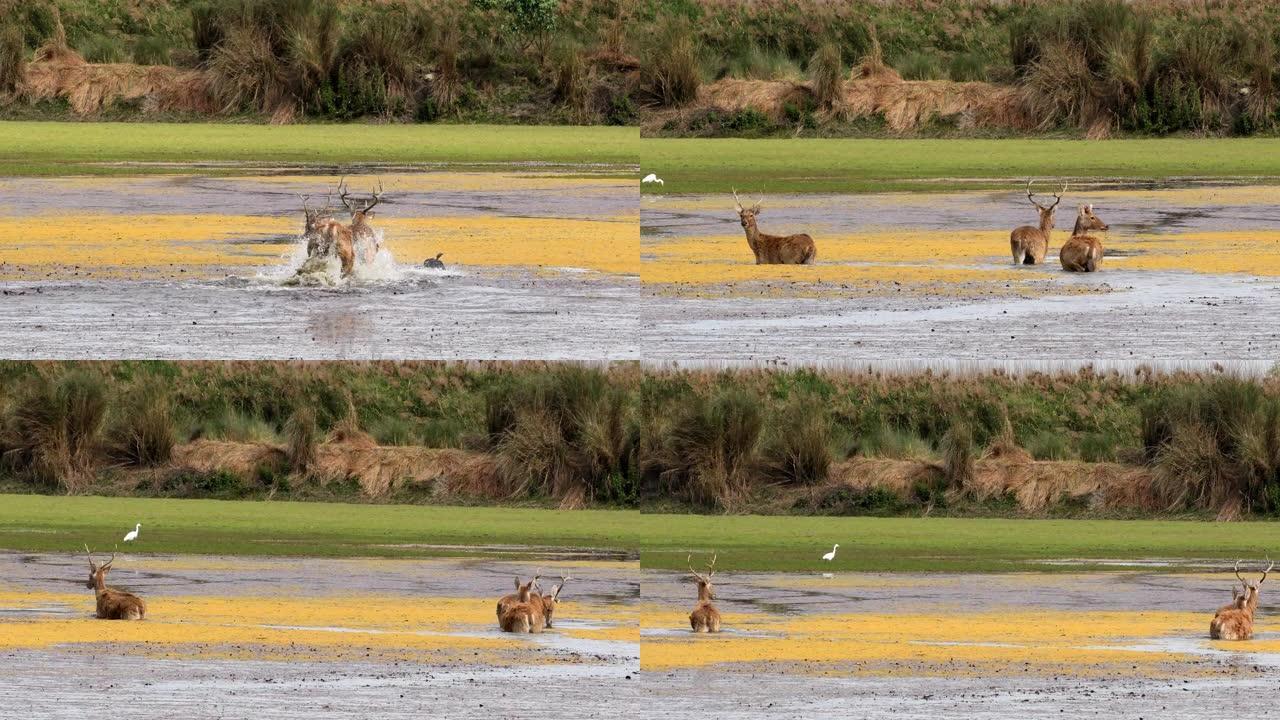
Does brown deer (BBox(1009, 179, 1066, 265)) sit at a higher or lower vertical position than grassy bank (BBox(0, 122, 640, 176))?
lower

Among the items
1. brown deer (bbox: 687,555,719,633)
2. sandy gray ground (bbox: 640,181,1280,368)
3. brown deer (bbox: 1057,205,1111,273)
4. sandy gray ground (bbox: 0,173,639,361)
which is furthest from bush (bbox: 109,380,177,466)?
brown deer (bbox: 1057,205,1111,273)

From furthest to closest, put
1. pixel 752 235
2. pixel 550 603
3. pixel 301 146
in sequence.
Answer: pixel 301 146 < pixel 752 235 < pixel 550 603

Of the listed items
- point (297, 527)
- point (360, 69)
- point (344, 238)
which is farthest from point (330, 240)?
point (360, 69)

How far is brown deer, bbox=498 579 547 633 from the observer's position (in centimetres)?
2448

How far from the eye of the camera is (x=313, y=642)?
24656 millimetres

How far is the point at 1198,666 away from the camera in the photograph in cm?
2325

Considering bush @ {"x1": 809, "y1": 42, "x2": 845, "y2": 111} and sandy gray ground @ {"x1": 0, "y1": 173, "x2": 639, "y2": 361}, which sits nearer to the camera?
sandy gray ground @ {"x1": 0, "y1": 173, "x2": 639, "y2": 361}

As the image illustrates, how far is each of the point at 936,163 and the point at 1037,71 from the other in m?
1.61

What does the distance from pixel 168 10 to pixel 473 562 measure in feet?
35.9

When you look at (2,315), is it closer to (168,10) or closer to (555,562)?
(555,562)

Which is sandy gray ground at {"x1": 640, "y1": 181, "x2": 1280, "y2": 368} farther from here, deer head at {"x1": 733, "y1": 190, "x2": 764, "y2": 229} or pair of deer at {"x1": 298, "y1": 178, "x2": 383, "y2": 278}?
pair of deer at {"x1": 298, "y1": 178, "x2": 383, "y2": 278}

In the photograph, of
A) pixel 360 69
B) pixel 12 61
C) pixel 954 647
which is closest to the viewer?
pixel 954 647

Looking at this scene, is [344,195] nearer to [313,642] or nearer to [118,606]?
[118,606]

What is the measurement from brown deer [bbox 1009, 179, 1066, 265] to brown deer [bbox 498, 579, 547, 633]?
6378 mm
